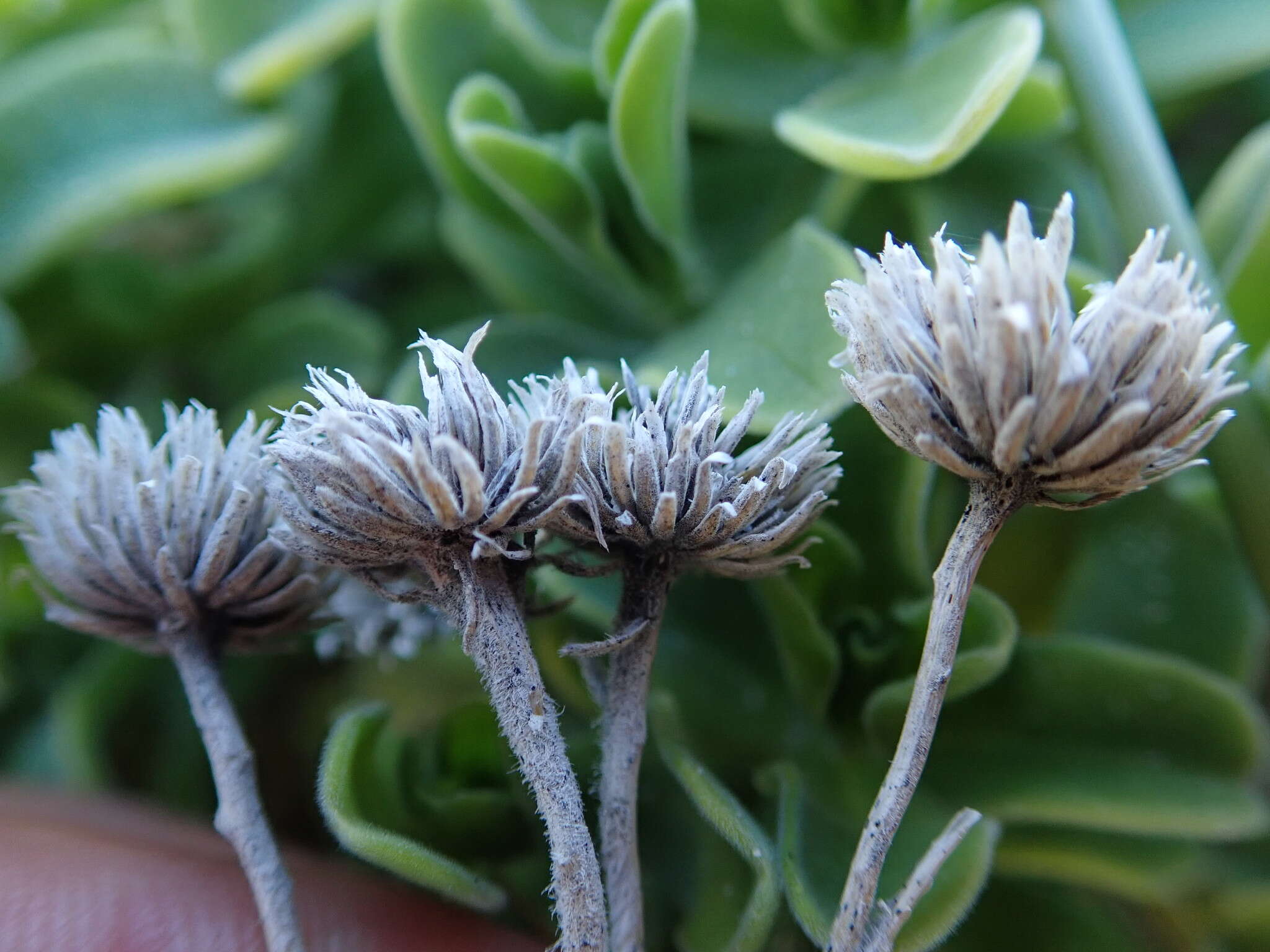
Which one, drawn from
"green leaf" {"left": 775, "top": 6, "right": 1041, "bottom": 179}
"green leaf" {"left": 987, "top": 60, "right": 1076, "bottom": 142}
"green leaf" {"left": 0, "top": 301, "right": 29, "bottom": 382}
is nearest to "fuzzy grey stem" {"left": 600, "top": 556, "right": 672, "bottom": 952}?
"green leaf" {"left": 775, "top": 6, "right": 1041, "bottom": 179}

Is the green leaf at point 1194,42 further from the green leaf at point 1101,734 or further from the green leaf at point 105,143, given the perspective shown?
the green leaf at point 105,143

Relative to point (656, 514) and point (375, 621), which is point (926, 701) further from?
point (375, 621)

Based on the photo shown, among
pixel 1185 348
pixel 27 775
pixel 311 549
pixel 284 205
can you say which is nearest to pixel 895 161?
pixel 1185 348

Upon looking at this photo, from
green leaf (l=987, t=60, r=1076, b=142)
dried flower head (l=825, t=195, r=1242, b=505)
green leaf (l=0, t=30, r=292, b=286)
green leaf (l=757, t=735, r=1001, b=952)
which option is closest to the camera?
dried flower head (l=825, t=195, r=1242, b=505)

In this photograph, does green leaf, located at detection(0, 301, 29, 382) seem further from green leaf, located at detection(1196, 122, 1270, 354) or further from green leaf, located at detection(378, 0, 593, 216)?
green leaf, located at detection(1196, 122, 1270, 354)

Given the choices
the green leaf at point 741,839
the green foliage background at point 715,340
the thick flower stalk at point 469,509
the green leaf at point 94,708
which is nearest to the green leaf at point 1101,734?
the green foliage background at point 715,340

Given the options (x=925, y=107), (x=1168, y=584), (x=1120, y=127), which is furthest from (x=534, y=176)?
(x=1168, y=584)

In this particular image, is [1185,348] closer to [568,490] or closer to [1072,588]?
[568,490]
